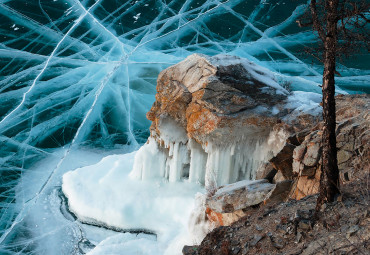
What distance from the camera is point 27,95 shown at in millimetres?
20844

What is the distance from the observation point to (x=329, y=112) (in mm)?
5844

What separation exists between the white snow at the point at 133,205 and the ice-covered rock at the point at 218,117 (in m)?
0.69

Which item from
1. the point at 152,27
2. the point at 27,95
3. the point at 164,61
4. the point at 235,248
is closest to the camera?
the point at 235,248

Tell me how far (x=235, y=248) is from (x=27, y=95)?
53.5 ft

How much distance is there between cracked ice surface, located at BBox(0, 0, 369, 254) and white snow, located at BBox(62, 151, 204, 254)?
0.64m

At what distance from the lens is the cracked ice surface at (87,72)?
14633 millimetres

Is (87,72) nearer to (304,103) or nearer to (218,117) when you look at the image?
(218,117)

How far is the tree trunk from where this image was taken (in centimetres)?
574

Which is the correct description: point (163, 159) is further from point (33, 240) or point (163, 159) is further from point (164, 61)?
point (164, 61)

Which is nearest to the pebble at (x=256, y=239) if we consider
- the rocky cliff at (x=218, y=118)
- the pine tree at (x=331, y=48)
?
the pine tree at (x=331, y=48)

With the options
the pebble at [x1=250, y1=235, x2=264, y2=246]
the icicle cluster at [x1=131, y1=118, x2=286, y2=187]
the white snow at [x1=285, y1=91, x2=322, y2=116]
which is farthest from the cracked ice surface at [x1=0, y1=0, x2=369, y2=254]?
the pebble at [x1=250, y1=235, x2=264, y2=246]

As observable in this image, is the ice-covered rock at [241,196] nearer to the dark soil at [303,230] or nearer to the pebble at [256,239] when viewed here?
the dark soil at [303,230]

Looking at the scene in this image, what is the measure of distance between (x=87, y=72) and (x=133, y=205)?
451 inches

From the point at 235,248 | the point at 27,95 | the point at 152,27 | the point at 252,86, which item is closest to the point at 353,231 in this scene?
the point at 235,248
